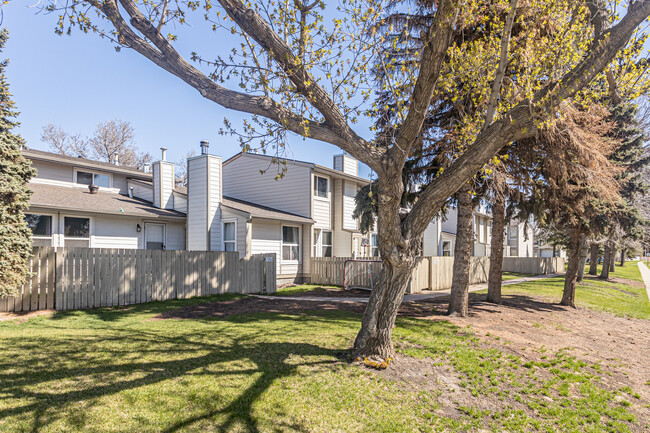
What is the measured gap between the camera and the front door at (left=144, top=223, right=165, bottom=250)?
56.4 ft

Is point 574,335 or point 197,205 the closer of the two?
point 574,335

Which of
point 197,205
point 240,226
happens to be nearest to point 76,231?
point 197,205

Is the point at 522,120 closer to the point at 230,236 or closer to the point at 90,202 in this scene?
the point at 230,236

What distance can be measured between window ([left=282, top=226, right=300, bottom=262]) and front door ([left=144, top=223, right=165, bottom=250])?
5484 mm

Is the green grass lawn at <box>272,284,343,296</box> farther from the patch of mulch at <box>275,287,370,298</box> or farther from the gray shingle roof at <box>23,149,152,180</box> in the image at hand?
the gray shingle roof at <box>23,149,152,180</box>

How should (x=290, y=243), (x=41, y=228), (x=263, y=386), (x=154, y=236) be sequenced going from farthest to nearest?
(x=290, y=243), (x=154, y=236), (x=41, y=228), (x=263, y=386)

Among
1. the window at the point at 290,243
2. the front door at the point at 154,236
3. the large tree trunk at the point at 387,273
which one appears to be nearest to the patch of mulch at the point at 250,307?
the large tree trunk at the point at 387,273

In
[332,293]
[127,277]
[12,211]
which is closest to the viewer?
[12,211]

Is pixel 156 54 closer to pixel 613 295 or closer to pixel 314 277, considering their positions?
pixel 314 277

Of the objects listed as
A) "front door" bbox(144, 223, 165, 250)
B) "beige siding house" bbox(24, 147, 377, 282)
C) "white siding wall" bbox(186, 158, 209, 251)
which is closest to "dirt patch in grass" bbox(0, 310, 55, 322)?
"beige siding house" bbox(24, 147, 377, 282)

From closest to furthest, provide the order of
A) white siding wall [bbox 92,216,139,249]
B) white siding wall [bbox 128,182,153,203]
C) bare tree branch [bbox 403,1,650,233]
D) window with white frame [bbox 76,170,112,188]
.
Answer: bare tree branch [bbox 403,1,650,233] → white siding wall [bbox 92,216,139,249] → window with white frame [bbox 76,170,112,188] → white siding wall [bbox 128,182,153,203]

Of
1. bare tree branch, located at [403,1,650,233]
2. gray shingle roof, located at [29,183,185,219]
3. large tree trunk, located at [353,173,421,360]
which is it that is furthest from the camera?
gray shingle roof, located at [29,183,185,219]

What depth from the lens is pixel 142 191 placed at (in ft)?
Result: 64.3

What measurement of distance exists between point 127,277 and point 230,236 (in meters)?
6.34
